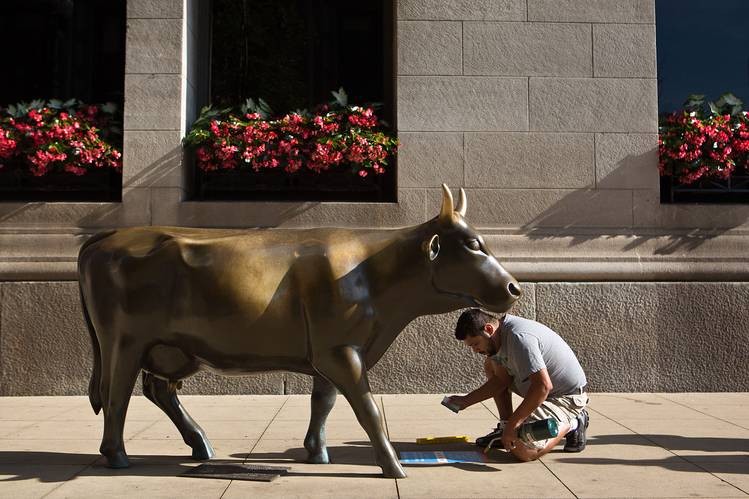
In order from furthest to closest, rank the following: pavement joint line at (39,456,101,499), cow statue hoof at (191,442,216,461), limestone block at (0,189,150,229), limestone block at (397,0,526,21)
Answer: limestone block at (397,0,526,21)
limestone block at (0,189,150,229)
cow statue hoof at (191,442,216,461)
pavement joint line at (39,456,101,499)

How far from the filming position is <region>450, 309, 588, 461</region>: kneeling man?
5.19 metres

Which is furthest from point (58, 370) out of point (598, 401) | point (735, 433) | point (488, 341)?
point (735, 433)

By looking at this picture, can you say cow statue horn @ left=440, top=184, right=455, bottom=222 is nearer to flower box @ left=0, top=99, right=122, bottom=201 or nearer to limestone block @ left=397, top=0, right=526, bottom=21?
limestone block @ left=397, top=0, right=526, bottom=21

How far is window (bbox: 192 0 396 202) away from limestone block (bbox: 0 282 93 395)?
11.2 ft

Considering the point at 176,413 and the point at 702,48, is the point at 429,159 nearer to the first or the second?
the point at 702,48

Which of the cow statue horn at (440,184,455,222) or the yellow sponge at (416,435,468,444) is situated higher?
the cow statue horn at (440,184,455,222)

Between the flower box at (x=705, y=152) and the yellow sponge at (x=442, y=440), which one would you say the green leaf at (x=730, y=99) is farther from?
the yellow sponge at (x=442, y=440)

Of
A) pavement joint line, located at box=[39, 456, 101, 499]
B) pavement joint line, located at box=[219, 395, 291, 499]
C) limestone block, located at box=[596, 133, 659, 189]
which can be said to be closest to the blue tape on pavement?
pavement joint line, located at box=[219, 395, 291, 499]

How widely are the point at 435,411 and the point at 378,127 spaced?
378 centimetres

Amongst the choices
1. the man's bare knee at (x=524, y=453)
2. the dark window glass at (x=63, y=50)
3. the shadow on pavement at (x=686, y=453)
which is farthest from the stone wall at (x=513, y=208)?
the man's bare knee at (x=524, y=453)

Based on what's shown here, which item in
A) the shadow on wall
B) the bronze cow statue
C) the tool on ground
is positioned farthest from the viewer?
the shadow on wall

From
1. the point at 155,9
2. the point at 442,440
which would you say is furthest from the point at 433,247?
the point at 155,9

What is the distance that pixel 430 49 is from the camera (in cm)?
941

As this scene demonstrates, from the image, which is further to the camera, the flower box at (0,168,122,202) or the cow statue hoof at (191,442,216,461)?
the flower box at (0,168,122,202)
